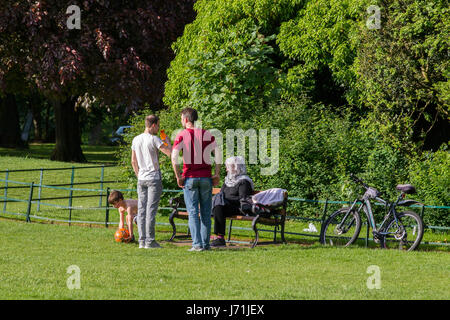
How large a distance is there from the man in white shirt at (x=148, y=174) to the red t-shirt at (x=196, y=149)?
382mm

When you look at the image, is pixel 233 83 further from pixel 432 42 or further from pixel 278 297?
pixel 278 297

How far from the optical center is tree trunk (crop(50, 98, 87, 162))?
98.6 feet

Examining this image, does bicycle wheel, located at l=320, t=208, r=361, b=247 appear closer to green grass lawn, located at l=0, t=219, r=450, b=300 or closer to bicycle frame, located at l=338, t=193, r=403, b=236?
bicycle frame, located at l=338, t=193, r=403, b=236

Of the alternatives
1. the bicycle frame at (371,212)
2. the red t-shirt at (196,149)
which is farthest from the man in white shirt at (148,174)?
the bicycle frame at (371,212)

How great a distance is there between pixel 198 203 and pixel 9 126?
94.3ft

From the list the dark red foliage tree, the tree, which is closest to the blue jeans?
the tree

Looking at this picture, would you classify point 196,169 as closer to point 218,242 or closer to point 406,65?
point 218,242

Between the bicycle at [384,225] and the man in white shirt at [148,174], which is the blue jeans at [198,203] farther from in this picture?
the bicycle at [384,225]

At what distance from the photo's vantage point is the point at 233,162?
39.1 ft

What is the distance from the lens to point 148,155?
11.1m

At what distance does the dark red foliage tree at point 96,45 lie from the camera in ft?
87.1

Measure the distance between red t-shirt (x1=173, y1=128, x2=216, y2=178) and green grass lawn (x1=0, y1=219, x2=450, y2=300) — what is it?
3.85 ft

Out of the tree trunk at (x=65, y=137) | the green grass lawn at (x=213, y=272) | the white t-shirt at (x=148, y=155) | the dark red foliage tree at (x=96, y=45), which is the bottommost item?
the green grass lawn at (x=213, y=272)

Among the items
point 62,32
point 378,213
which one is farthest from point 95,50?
point 378,213
